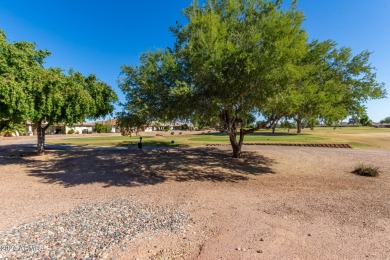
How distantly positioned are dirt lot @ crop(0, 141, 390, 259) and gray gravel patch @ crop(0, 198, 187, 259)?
444 mm

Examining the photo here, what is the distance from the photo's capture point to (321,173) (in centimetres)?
1362

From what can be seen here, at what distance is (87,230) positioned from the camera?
6.09 metres

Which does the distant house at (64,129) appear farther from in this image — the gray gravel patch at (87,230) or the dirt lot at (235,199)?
the gray gravel patch at (87,230)

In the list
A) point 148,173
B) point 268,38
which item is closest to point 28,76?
point 148,173

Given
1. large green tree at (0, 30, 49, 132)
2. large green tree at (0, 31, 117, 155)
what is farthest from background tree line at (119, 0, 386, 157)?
large green tree at (0, 30, 49, 132)

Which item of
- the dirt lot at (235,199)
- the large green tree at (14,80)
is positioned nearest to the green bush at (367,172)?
the dirt lot at (235,199)

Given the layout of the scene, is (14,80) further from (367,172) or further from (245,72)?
(367,172)

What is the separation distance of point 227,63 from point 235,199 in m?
6.49

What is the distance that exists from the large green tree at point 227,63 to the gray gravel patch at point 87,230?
588 centimetres

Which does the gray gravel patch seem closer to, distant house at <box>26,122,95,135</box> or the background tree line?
the background tree line

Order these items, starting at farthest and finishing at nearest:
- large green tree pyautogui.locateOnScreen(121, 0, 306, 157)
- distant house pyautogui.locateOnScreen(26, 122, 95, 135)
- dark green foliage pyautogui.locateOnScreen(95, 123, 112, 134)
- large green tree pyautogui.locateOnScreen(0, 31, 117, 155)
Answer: dark green foliage pyautogui.locateOnScreen(95, 123, 112, 134) < distant house pyautogui.locateOnScreen(26, 122, 95, 135) < large green tree pyautogui.locateOnScreen(0, 31, 117, 155) < large green tree pyautogui.locateOnScreen(121, 0, 306, 157)

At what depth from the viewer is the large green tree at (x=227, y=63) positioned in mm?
10375

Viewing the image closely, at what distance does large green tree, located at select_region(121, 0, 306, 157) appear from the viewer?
1038 centimetres

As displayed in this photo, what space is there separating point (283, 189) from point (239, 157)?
7.69 metres
